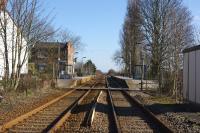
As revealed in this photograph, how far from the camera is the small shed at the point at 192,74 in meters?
24.7

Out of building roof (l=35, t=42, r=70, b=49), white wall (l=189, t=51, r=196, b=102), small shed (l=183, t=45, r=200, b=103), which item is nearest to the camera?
small shed (l=183, t=45, r=200, b=103)

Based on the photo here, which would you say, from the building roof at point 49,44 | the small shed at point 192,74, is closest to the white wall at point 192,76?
the small shed at point 192,74

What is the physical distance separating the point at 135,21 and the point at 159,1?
643 centimetres

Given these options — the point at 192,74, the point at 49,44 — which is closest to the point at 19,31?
the point at 192,74

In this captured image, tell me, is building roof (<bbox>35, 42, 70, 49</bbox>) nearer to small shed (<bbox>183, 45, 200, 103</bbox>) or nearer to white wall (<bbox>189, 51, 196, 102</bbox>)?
small shed (<bbox>183, 45, 200, 103</bbox>)

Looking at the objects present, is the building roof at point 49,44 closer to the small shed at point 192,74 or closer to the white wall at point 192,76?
the small shed at point 192,74

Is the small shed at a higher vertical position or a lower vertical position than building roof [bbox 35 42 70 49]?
lower

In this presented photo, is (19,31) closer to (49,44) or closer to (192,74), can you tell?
(192,74)

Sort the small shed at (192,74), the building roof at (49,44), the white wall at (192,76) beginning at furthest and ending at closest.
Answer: the building roof at (49,44), the white wall at (192,76), the small shed at (192,74)

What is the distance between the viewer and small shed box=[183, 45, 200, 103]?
2469 cm

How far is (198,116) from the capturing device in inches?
776

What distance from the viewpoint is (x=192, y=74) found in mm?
26422

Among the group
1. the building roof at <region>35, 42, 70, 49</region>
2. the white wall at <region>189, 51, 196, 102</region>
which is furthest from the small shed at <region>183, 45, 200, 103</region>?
the building roof at <region>35, 42, 70, 49</region>

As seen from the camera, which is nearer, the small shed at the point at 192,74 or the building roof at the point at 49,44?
the small shed at the point at 192,74
